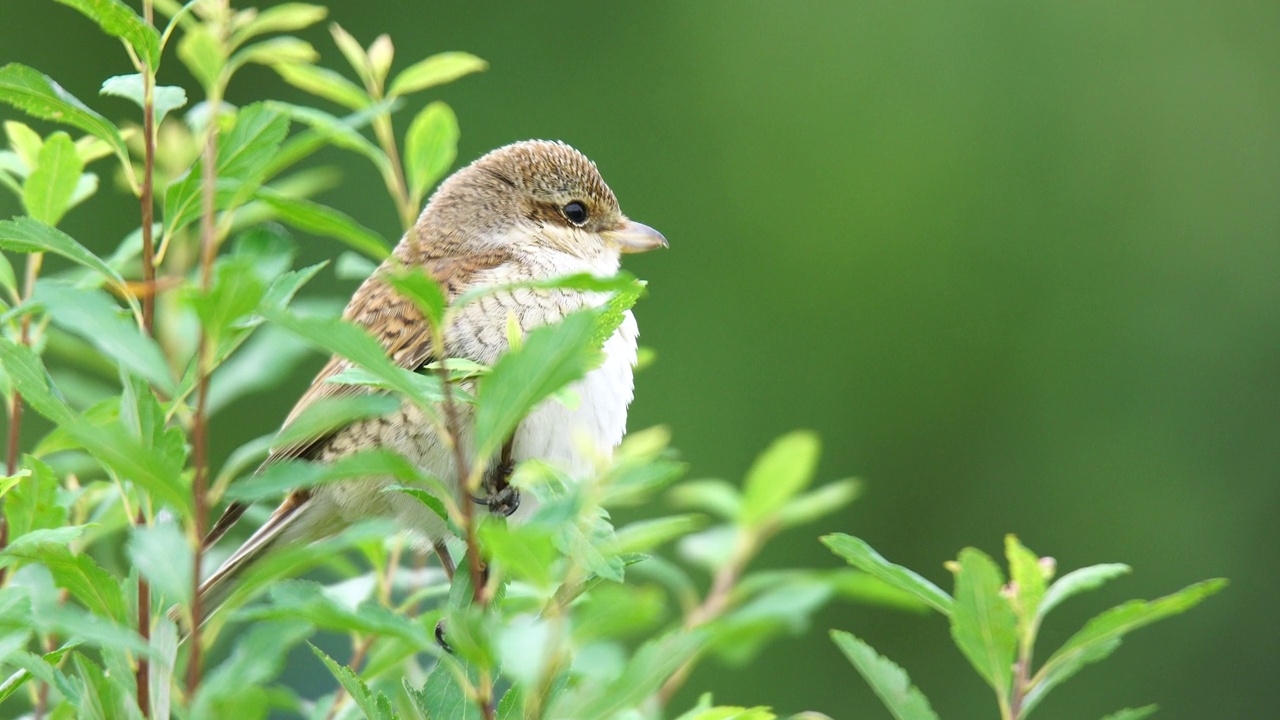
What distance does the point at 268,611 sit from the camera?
0.99m

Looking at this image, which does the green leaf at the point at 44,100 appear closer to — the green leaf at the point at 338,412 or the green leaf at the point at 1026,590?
the green leaf at the point at 338,412

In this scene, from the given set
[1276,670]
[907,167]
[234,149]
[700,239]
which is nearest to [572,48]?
[700,239]

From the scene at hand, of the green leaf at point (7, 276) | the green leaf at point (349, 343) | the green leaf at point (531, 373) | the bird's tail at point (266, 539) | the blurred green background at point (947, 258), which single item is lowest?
the bird's tail at point (266, 539)

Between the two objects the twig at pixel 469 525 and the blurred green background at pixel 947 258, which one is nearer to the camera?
the twig at pixel 469 525

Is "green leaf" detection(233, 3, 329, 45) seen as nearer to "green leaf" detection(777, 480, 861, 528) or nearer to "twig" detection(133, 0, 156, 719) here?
"twig" detection(133, 0, 156, 719)

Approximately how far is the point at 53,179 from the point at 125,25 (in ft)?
1.32

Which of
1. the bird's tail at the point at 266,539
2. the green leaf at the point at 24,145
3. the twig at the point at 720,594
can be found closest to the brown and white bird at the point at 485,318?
the bird's tail at the point at 266,539

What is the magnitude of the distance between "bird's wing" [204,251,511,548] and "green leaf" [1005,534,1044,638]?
4.50 feet

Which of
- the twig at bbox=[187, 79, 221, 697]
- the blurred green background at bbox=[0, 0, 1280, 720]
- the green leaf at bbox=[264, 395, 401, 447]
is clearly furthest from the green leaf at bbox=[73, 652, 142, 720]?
the blurred green background at bbox=[0, 0, 1280, 720]

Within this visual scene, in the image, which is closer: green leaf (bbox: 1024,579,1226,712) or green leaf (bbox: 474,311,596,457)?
green leaf (bbox: 474,311,596,457)

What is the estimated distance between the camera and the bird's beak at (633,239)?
313cm

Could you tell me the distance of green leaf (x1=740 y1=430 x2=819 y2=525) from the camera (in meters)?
1.36

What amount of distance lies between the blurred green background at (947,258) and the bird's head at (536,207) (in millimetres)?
2114

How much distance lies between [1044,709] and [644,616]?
5243 mm
